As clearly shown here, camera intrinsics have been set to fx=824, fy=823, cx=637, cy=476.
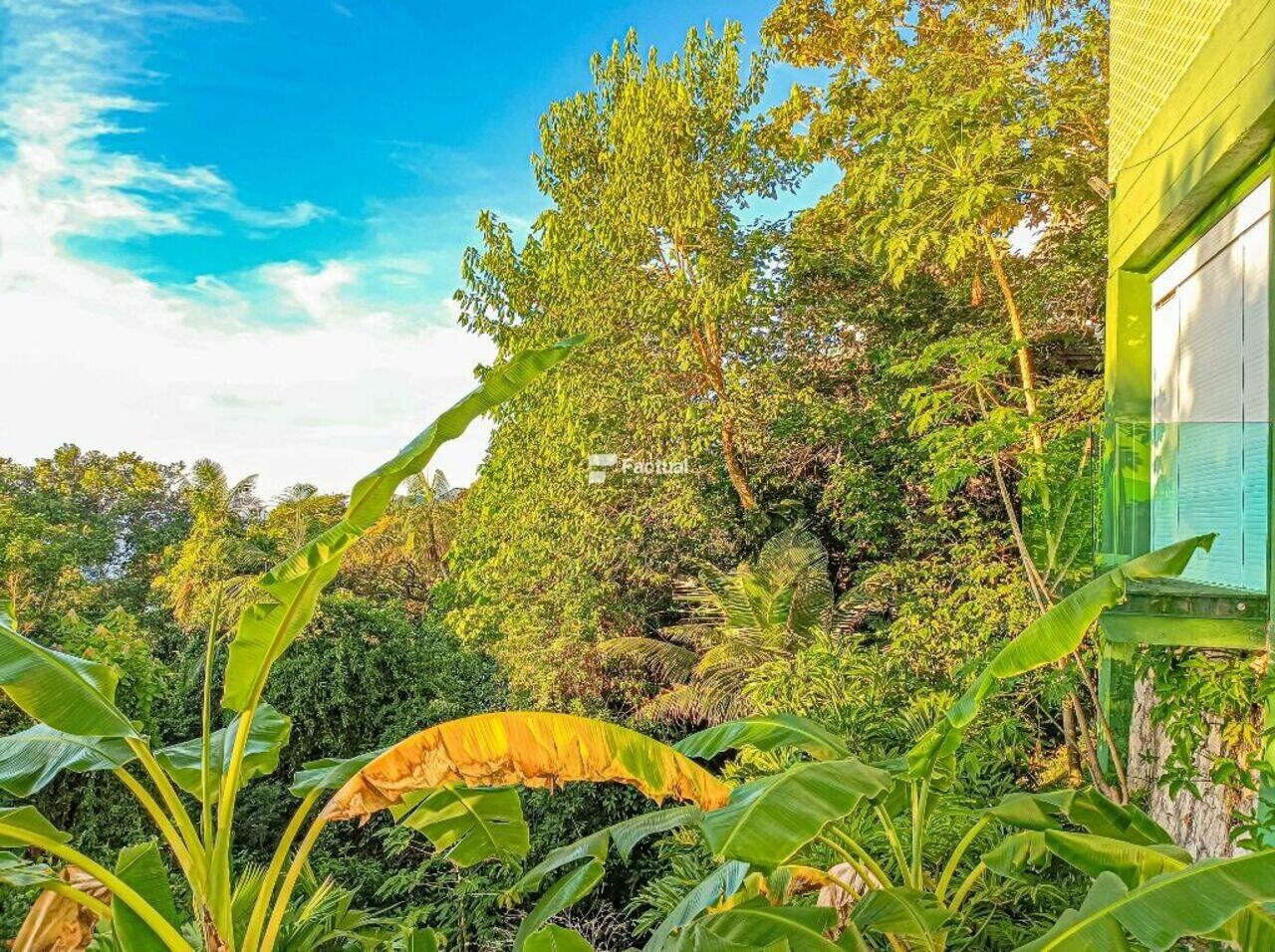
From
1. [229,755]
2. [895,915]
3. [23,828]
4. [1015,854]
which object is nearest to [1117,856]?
Answer: [1015,854]

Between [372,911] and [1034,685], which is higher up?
[1034,685]

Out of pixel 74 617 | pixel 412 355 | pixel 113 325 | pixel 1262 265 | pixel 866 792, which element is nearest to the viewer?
pixel 866 792

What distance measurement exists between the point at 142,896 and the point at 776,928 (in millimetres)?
2206

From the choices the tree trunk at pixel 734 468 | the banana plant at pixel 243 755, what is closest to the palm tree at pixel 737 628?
the tree trunk at pixel 734 468

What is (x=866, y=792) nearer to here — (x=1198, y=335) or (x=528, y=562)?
(x=1198, y=335)

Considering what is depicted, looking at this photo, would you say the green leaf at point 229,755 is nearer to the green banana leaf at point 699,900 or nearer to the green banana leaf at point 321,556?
the green banana leaf at point 321,556

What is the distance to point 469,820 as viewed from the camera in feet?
11.9

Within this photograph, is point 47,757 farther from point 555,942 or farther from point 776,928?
point 776,928

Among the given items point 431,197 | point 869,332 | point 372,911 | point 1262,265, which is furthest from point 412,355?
point 1262,265

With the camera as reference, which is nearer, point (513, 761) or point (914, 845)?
point (513, 761)

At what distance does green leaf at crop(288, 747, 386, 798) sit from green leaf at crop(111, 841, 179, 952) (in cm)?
52

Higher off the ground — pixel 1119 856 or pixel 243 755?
pixel 243 755

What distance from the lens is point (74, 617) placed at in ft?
23.1

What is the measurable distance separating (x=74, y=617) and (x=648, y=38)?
885 centimetres
